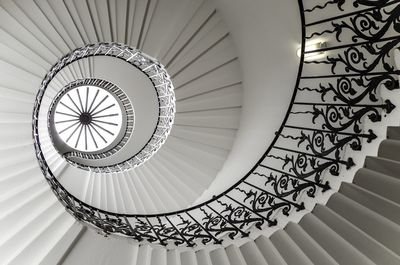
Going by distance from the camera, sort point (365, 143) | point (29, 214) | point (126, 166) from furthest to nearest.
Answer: point (126, 166) → point (29, 214) → point (365, 143)

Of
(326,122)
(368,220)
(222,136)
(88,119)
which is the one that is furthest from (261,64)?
(88,119)

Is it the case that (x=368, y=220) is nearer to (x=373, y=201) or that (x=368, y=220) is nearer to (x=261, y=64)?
(x=373, y=201)

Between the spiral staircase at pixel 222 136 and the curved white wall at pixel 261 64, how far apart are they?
1.2 inches

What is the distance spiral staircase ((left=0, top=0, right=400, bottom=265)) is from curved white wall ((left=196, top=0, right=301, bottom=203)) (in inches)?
1.2

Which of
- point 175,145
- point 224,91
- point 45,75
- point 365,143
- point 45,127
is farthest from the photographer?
point 45,127

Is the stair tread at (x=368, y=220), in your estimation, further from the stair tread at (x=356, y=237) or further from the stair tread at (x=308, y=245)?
the stair tread at (x=308, y=245)

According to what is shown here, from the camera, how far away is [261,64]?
20.8ft

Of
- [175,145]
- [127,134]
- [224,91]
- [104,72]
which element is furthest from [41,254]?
[127,134]

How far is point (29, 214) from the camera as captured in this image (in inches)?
189

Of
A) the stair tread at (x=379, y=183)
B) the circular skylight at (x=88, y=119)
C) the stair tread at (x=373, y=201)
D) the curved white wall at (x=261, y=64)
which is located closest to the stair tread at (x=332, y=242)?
the stair tread at (x=373, y=201)

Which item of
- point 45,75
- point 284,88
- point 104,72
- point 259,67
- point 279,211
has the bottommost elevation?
point 279,211

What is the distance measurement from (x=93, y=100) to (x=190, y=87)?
864cm

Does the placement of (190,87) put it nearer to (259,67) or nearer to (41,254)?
(259,67)

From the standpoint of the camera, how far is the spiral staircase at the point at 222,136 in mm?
3578
